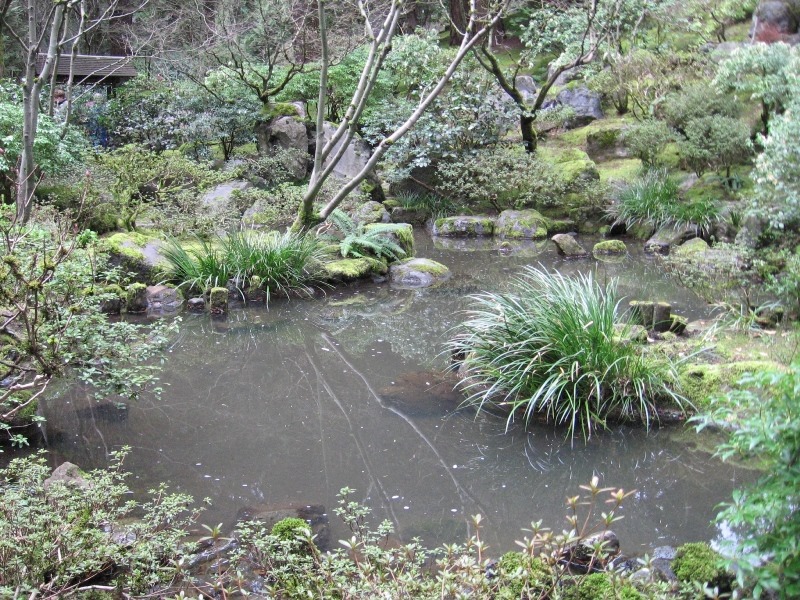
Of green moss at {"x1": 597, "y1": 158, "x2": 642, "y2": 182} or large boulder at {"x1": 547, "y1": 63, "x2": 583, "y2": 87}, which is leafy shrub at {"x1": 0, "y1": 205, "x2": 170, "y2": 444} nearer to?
green moss at {"x1": 597, "y1": 158, "x2": 642, "y2": 182}

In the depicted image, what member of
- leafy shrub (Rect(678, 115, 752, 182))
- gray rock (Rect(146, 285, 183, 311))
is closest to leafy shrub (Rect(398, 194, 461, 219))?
leafy shrub (Rect(678, 115, 752, 182))

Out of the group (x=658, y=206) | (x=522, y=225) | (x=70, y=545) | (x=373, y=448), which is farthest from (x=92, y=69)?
(x=70, y=545)

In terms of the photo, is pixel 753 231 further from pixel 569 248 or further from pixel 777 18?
pixel 777 18

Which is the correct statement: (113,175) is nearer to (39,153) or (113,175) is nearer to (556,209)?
(39,153)

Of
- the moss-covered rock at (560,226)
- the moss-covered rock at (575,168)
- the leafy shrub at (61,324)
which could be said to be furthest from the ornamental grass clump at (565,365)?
the moss-covered rock at (575,168)

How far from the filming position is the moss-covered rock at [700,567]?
326 cm

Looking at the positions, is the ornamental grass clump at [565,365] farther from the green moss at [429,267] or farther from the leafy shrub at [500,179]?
the leafy shrub at [500,179]

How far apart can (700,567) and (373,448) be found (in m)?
2.68

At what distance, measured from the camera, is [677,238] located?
502 inches

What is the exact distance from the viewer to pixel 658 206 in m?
13.4

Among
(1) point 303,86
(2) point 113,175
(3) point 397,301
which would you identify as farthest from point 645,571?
(1) point 303,86

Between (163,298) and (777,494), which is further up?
(777,494)

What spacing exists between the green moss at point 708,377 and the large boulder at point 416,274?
213 inches

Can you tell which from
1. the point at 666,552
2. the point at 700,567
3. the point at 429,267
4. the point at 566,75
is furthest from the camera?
the point at 566,75
